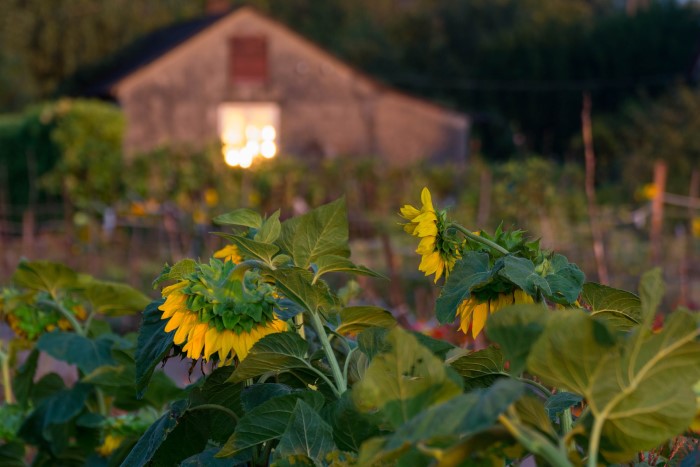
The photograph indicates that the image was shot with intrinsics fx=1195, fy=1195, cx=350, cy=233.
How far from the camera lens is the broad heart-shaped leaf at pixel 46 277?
2.06 meters

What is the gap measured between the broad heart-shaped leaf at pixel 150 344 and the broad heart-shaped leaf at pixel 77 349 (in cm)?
68

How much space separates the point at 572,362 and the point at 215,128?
2429cm

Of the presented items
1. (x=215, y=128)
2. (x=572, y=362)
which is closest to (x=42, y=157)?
(x=215, y=128)

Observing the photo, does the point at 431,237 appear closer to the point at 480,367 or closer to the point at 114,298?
the point at 480,367

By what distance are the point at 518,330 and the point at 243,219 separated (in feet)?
1.67

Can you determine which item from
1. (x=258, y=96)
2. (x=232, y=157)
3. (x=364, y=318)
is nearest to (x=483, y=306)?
(x=364, y=318)

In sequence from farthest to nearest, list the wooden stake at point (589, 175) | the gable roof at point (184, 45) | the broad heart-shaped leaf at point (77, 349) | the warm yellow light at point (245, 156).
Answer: the gable roof at point (184, 45) < the warm yellow light at point (245, 156) < the wooden stake at point (589, 175) < the broad heart-shaped leaf at point (77, 349)

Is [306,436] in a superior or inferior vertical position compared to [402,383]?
inferior

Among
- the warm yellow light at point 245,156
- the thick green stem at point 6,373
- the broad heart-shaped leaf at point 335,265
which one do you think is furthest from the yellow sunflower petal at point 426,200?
the warm yellow light at point 245,156

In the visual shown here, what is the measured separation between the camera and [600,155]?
86.6 feet

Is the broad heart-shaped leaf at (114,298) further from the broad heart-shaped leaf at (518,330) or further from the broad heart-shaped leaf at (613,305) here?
the broad heart-shaped leaf at (518,330)

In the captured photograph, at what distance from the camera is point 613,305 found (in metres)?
1.33

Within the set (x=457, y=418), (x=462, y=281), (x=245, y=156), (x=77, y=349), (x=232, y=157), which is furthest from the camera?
(x=232, y=157)

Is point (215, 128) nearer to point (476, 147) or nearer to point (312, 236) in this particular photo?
point (476, 147)
